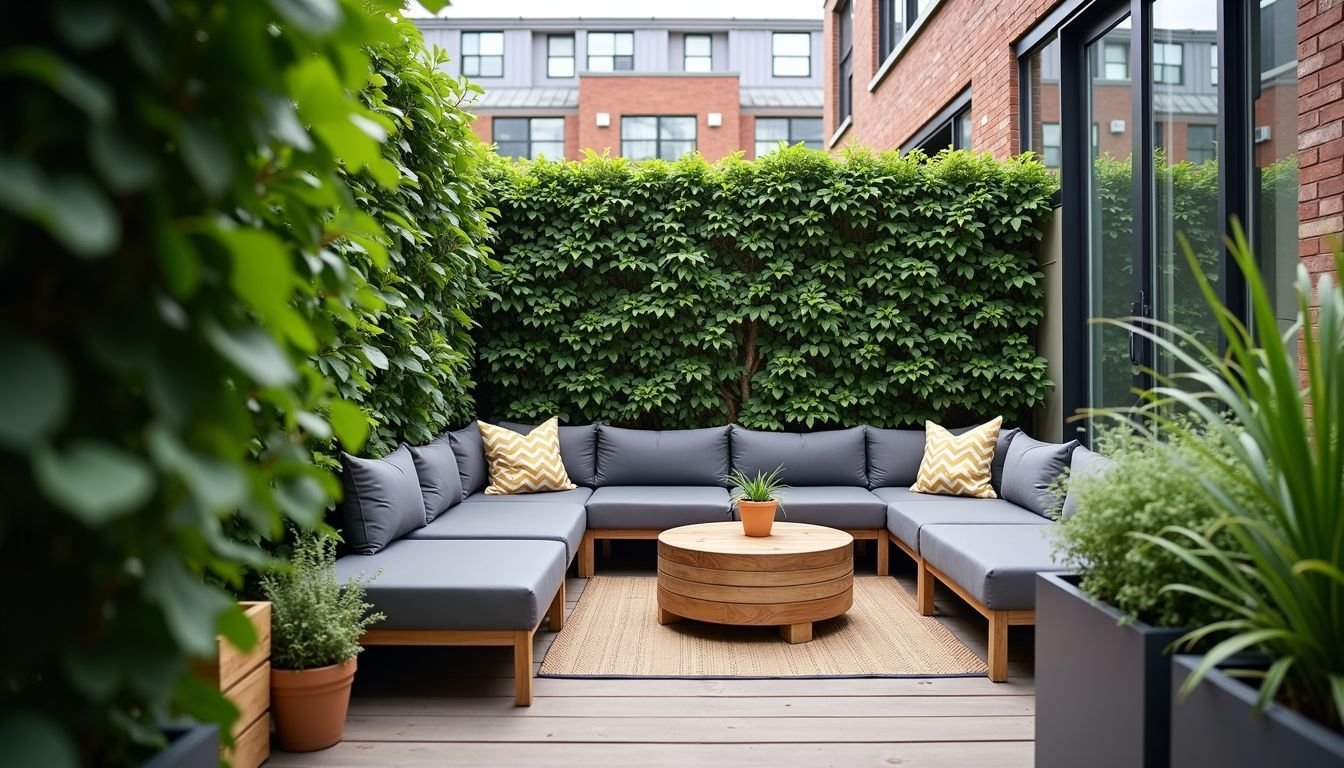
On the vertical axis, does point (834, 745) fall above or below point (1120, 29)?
below

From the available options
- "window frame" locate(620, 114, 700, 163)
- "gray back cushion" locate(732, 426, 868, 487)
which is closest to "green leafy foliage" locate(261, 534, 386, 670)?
"gray back cushion" locate(732, 426, 868, 487)

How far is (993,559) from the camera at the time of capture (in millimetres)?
3180

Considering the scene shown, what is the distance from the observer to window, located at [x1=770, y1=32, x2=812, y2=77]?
20938 millimetres

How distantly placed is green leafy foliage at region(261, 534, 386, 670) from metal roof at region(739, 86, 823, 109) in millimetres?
17318

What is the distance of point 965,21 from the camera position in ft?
20.0

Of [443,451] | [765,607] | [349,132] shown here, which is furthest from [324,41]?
[443,451]

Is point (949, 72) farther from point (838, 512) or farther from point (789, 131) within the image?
point (789, 131)

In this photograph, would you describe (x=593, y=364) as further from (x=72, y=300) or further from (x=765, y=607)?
(x=72, y=300)

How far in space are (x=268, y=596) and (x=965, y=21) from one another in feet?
19.1

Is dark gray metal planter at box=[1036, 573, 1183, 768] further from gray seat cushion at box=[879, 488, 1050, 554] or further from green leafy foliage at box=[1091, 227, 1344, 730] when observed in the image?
gray seat cushion at box=[879, 488, 1050, 554]

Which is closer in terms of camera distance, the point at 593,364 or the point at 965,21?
the point at 593,364

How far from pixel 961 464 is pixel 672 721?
2.64m

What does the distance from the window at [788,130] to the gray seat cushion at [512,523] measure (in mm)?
15460

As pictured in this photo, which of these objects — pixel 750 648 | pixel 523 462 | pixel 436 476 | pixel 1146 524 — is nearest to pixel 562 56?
pixel 523 462
